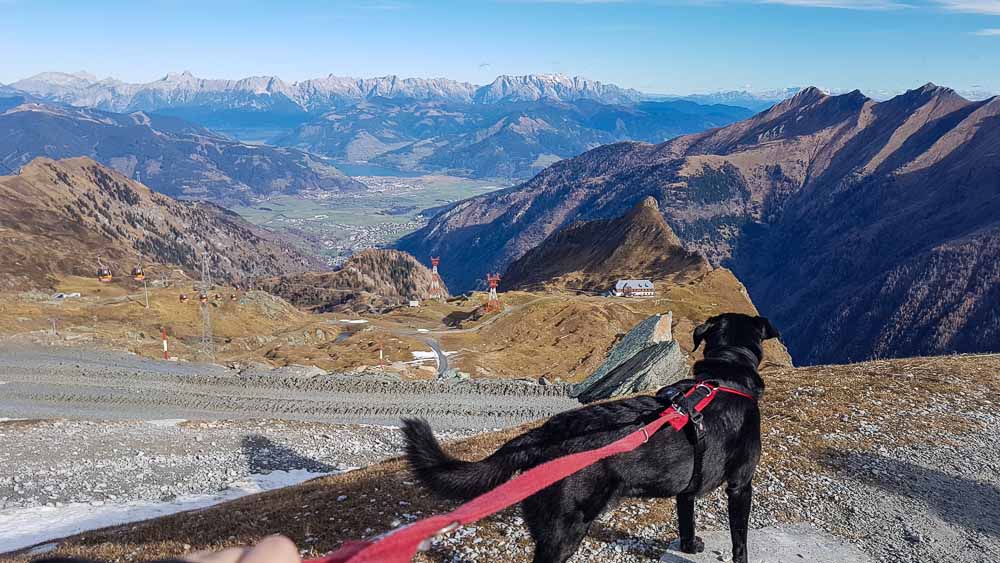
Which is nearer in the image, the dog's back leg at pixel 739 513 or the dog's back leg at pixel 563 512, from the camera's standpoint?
the dog's back leg at pixel 563 512

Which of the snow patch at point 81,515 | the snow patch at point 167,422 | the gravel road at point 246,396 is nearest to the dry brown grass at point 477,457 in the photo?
the snow patch at point 81,515

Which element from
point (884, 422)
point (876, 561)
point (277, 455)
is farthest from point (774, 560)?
point (277, 455)

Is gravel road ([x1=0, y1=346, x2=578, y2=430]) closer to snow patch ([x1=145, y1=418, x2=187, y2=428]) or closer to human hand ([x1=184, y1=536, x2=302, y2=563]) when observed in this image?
snow patch ([x1=145, y1=418, x2=187, y2=428])

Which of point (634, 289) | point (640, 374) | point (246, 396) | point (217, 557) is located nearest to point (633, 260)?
point (634, 289)

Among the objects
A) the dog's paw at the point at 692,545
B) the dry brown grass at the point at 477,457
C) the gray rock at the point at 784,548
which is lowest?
the dry brown grass at the point at 477,457

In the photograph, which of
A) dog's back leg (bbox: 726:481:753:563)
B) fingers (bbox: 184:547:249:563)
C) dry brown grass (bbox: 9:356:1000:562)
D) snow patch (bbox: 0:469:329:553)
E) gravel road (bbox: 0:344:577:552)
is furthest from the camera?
gravel road (bbox: 0:344:577:552)

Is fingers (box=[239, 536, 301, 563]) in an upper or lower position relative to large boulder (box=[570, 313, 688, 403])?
upper

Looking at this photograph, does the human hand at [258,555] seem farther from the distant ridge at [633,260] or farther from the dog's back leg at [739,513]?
the distant ridge at [633,260]

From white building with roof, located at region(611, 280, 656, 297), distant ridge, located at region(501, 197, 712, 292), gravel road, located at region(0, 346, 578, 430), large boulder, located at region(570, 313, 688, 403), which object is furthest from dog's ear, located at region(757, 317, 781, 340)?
distant ridge, located at region(501, 197, 712, 292)
